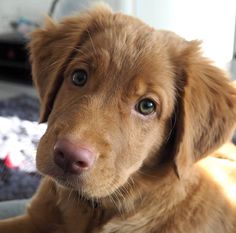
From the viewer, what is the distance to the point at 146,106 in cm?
171

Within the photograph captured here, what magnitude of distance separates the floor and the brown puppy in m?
2.63

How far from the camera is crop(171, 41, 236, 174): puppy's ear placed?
1775 millimetres

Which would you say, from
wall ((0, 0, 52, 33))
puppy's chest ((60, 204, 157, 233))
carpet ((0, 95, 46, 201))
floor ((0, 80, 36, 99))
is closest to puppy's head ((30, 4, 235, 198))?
puppy's chest ((60, 204, 157, 233))

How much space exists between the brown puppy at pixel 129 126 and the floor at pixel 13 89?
263 centimetres

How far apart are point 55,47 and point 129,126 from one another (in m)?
0.46

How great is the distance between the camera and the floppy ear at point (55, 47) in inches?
73.4

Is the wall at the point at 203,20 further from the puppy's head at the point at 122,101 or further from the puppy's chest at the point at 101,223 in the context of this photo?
the puppy's chest at the point at 101,223

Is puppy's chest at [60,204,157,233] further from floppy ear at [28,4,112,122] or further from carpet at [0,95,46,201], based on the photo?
carpet at [0,95,46,201]

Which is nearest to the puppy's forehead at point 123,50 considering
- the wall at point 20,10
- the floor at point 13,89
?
the floor at point 13,89

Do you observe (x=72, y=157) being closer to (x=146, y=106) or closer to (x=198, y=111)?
(x=146, y=106)

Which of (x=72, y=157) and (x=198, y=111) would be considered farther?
(x=198, y=111)

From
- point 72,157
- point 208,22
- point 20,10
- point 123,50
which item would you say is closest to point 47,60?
point 123,50

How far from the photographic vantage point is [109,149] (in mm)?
1593

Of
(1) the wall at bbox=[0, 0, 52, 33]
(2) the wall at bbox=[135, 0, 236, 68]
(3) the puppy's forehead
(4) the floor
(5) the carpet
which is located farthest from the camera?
(1) the wall at bbox=[0, 0, 52, 33]
